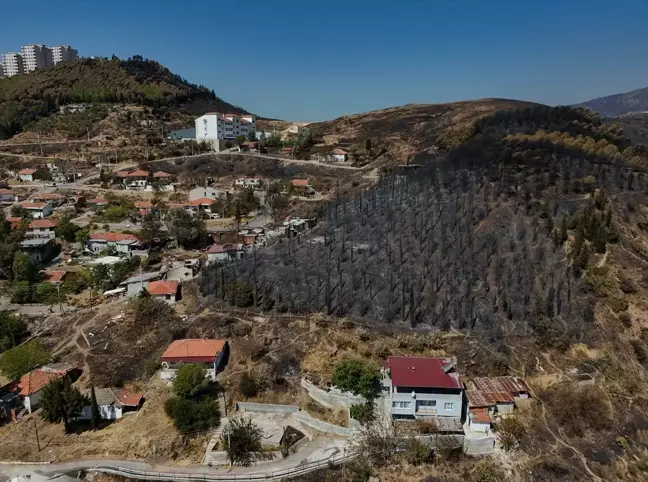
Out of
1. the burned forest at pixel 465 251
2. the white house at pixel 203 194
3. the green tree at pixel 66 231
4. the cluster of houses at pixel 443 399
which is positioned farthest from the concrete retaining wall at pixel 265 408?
the white house at pixel 203 194

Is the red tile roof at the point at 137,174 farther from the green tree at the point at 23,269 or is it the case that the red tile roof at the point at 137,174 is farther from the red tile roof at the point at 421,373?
the red tile roof at the point at 421,373

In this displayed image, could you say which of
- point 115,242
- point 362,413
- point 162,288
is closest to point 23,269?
point 115,242

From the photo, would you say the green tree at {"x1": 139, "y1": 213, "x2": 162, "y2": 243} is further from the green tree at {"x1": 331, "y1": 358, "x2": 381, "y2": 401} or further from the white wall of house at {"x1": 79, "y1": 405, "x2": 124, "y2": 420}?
the green tree at {"x1": 331, "y1": 358, "x2": 381, "y2": 401}

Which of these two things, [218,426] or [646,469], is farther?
[218,426]

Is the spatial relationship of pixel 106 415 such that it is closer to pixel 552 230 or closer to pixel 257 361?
pixel 257 361

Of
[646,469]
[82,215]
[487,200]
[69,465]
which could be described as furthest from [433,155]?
[69,465]

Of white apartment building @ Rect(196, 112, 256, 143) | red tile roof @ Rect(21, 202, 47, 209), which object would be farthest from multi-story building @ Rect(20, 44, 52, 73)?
red tile roof @ Rect(21, 202, 47, 209)

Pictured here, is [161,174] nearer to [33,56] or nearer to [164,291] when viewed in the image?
[164,291]
